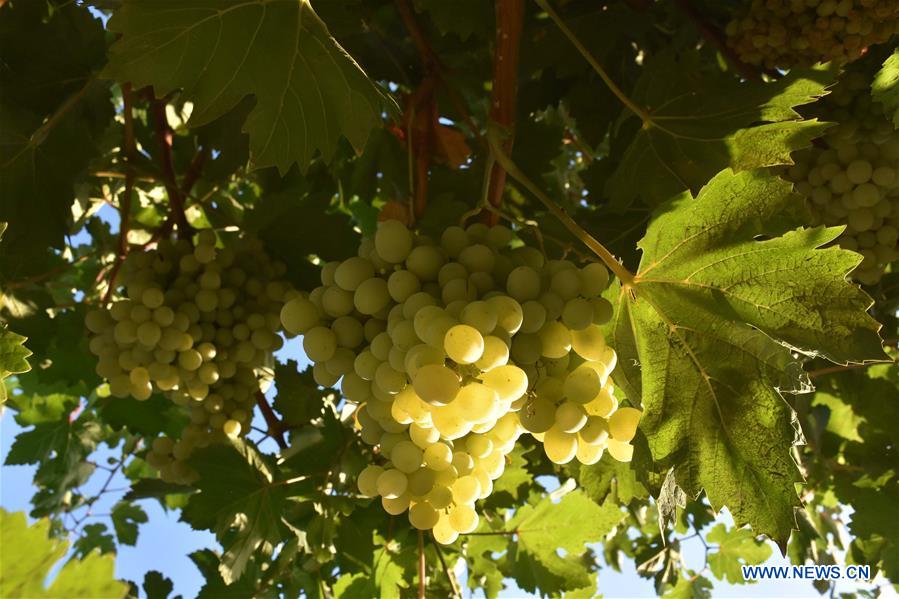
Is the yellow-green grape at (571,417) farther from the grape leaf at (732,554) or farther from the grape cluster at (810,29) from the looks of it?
the grape leaf at (732,554)

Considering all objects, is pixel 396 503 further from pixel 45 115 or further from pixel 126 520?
pixel 126 520

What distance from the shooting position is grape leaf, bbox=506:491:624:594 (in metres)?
2.07

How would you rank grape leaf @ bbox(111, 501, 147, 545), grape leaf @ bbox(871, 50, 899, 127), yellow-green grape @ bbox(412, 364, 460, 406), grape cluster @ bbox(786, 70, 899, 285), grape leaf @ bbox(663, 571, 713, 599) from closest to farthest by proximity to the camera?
yellow-green grape @ bbox(412, 364, 460, 406) < grape leaf @ bbox(871, 50, 899, 127) < grape cluster @ bbox(786, 70, 899, 285) < grape leaf @ bbox(663, 571, 713, 599) < grape leaf @ bbox(111, 501, 147, 545)

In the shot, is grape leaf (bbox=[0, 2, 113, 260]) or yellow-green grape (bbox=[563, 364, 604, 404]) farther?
grape leaf (bbox=[0, 2, 113, 260])

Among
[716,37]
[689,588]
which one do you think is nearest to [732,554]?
[689,588]

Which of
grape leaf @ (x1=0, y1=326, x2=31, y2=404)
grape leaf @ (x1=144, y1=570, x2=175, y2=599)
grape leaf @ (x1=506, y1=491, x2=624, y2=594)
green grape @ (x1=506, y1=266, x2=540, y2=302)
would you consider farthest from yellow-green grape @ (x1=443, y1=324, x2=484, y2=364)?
grape leaf @ (x1=144, y1=570, x2=175, y2=599)

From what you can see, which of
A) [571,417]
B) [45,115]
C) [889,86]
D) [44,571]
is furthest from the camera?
[45,115]

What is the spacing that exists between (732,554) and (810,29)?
2566 mm

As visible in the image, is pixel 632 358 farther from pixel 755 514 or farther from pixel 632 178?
pixel 632 178

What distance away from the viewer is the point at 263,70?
125 centimetres

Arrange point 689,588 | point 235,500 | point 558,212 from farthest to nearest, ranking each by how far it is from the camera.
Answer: point 689,588 < point 235,500 < point 558,212

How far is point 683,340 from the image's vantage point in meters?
1.23

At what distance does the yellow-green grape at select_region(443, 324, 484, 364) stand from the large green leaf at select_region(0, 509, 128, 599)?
50 cm

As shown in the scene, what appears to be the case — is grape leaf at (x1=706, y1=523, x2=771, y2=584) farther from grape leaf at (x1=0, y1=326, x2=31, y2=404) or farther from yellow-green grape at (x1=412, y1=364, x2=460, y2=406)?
grape leaf at (x1=0, y1=326, x2=31, y2=404)
